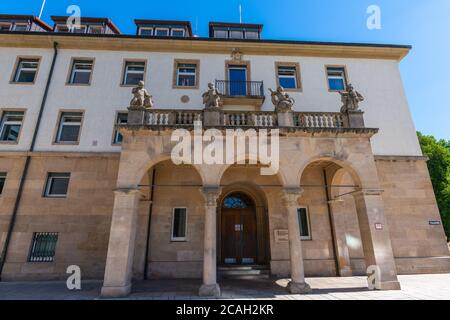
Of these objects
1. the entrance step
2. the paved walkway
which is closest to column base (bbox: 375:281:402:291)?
the paved walkway

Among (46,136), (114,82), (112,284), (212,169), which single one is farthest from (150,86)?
(112,284)

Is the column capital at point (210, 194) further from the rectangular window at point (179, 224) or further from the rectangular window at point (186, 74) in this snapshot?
the rectangular window at point (186, 74)

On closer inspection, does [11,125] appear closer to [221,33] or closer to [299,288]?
[221,33]

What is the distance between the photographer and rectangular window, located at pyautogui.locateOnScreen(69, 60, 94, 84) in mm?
13625

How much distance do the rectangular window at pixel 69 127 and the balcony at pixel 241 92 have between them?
312 inches

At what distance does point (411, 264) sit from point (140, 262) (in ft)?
42.3

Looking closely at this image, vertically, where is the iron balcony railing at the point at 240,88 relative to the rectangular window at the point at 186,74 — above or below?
below

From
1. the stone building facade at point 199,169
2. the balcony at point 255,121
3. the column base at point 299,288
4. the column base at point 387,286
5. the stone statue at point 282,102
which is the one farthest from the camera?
the stone statue at point 282,102

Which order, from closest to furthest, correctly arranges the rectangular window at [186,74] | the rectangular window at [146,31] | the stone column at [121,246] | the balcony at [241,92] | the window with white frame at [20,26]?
the stone column at [121,246] < the balcony at [241,92] < the rectangular window at [186,74] < the window with white frame at [20,26] < the rectangular window at [146,31]

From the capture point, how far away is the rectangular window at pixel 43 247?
35.2ft

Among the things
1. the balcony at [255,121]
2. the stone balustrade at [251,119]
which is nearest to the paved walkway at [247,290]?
the balcony at [255,121]

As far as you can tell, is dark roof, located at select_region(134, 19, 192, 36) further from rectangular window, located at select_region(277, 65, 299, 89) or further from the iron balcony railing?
rectangular window, located at select_region(277, 65, 299, 89)

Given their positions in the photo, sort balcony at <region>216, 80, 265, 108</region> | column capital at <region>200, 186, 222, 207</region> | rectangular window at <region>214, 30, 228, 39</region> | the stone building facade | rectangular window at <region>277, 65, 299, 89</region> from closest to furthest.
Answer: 1. column capital at <region>200, 186, 222, 207</region>
2. the stone building facade
3. balcony at <region>216, 80, 265, 108</region>
4. rectangular window at <region>277, 65, 299, 89</region>
5. rectangular window at <region>214, 30, 228, 39</region>

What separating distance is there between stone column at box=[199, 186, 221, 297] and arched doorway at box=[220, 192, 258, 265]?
4160 mm
